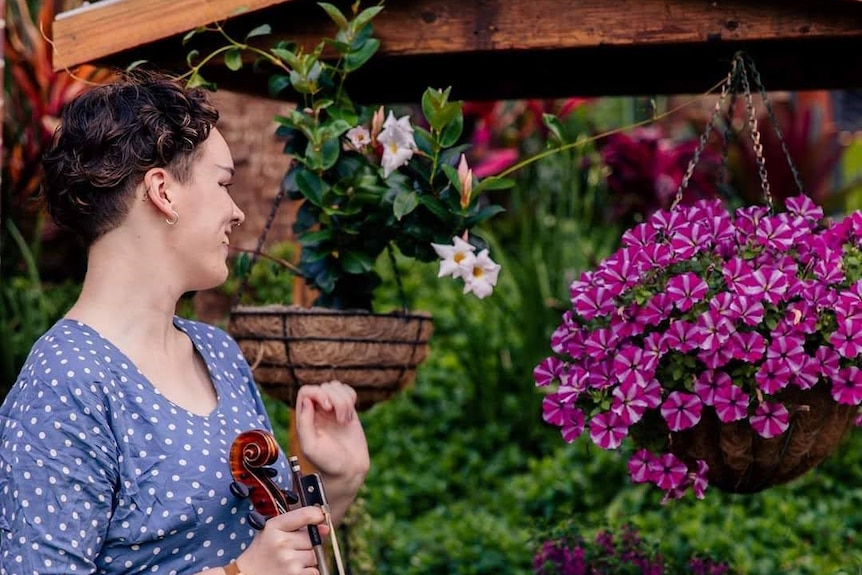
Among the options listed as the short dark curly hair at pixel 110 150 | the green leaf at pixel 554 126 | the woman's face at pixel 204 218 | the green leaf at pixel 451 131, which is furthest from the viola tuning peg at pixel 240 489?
the green leaf at pixel 554 126

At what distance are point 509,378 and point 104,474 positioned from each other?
403 cm

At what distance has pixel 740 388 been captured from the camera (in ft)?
7.93

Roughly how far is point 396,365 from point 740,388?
34.6 inches

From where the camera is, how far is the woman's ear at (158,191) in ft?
6.81

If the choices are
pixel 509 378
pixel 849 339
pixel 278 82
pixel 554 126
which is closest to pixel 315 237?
pixel 278 82

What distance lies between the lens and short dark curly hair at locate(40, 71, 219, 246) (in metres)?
2.06

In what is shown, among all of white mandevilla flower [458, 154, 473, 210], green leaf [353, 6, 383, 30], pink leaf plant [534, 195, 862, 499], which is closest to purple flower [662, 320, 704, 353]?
pink leaf plant [534, 195, 862, 499]

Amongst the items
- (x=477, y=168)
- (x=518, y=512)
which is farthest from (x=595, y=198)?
(x=518, y=512)

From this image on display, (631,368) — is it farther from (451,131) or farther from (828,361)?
(451,131)

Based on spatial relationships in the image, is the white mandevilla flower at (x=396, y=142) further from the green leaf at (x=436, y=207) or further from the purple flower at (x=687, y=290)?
the purple flower at (x=687, y=290)

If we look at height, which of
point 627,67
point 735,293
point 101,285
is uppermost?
point 627,67

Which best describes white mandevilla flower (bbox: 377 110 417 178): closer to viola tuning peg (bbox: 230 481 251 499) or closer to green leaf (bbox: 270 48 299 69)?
green leaf (bbox: 270 48 299 69)

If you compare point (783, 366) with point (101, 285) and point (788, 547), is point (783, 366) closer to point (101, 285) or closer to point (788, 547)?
point (101, 285)

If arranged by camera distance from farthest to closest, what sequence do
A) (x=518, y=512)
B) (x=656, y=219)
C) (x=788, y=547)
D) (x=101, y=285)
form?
(x=518, y=512), (x=788, y=547), (x=656, y=219), (x=101, y=285)
